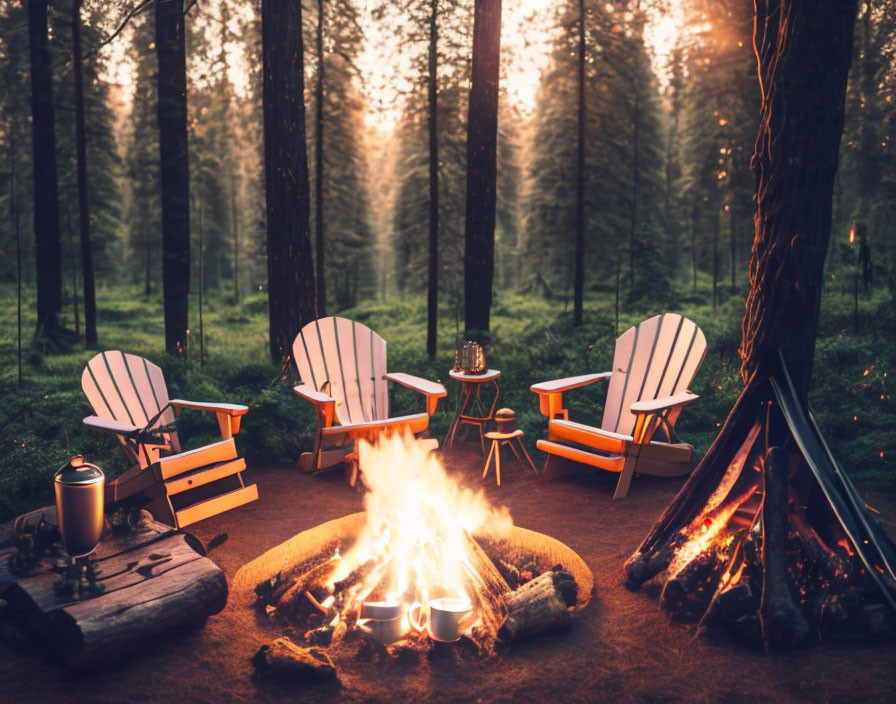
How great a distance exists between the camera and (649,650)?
8.89ft

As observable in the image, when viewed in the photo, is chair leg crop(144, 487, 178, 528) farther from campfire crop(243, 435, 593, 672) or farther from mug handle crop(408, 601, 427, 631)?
mug handle crop(408, 601, 427, 631)

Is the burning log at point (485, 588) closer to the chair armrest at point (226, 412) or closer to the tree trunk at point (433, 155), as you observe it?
the chair armrest at point (226, 412)

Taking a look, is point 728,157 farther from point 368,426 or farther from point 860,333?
point 368,426

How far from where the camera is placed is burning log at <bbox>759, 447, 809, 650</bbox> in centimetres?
264

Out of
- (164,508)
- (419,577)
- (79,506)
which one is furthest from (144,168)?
(419,577)

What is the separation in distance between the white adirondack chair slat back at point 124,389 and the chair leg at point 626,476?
3.06m

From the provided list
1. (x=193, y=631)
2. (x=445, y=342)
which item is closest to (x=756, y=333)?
(x=193, y=631)

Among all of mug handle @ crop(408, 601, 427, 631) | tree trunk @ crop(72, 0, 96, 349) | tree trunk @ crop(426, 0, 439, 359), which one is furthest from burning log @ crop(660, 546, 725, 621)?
tree trunk @ crop(72, 0, 96, 349)

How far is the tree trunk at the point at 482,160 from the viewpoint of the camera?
23.6 ft

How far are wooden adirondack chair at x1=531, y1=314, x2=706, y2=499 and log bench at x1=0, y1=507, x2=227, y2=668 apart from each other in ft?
8.22

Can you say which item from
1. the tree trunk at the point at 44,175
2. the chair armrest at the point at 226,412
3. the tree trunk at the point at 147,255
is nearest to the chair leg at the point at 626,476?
the chair armrest at the point at 226,412

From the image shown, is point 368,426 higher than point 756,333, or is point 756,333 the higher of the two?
point 756,333

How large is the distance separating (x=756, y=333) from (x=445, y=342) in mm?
8513

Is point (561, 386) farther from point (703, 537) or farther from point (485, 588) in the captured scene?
point (485, 588)
